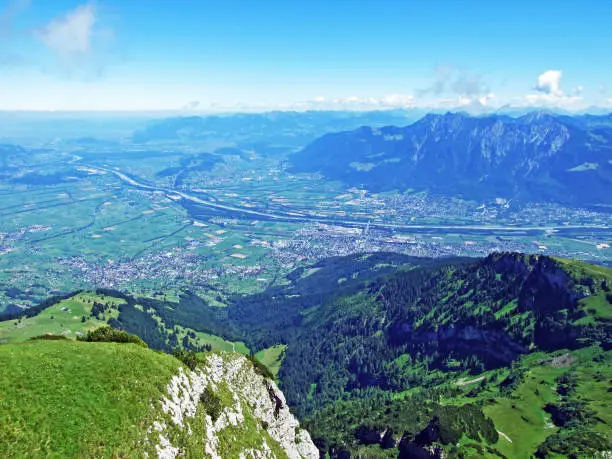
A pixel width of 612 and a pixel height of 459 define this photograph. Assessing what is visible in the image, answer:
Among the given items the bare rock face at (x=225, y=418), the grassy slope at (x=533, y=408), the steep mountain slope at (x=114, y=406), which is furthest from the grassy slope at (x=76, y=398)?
the grassy slope at (x=533, y=408)

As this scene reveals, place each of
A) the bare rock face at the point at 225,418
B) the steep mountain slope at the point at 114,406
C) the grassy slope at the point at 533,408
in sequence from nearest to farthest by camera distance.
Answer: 1. the steep mountain slope at the point at 114,406
2. the bare rock face at the point at 225,418
3. the grassy slope at the point at 533,408


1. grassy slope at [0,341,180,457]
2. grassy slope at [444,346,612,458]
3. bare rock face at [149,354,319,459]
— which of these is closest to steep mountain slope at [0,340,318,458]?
grassy slope at [0,341,180,457]

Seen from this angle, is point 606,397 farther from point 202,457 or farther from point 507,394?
point 202,457

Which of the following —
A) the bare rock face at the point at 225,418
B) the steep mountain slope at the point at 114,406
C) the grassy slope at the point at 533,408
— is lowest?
the grassy slope at the point at 533,408

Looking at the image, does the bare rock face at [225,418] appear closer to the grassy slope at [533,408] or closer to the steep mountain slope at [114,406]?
the steep mountain slope at [114,406]

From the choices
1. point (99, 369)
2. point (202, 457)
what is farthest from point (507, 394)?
point (99, 369)

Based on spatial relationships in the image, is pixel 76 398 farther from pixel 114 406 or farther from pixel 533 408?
pixel 533 408

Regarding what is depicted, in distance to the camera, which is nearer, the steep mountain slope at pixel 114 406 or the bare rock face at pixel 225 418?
the steep mountain slope at pixel 114 406
